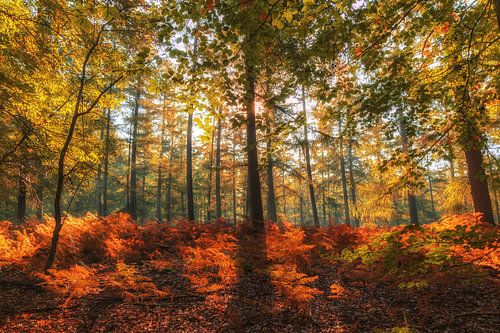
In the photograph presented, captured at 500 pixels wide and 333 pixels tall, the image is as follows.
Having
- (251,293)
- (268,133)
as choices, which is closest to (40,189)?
(251,293)

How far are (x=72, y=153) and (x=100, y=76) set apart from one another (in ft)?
6.75

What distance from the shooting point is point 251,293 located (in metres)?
5.67

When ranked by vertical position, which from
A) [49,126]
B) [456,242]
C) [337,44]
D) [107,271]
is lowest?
[107,271]

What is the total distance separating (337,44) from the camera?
293 cm

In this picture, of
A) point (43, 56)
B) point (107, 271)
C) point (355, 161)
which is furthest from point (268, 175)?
point (355, 161)

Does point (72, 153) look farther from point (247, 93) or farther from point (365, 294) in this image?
point (365, 294)

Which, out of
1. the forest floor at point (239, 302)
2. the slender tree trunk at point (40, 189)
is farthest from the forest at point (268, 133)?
the slender tree trunk at point (40, 189)

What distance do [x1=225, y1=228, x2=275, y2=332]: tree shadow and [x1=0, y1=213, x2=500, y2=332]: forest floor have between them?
0.02 meters

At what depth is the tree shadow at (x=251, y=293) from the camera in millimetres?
4500

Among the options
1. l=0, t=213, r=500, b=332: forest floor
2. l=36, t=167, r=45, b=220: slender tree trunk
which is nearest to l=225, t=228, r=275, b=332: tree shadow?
l=0, t=213, r=500, b=332: forest floor

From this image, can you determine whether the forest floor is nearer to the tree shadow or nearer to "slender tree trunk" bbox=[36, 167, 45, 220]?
the tree shadow

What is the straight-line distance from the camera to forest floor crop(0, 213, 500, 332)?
14.1 feet

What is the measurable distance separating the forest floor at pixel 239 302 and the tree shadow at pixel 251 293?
0.02 meters

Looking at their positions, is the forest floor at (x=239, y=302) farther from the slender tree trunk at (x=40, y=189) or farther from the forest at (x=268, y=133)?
the slender tree trunk at (x=40, y=189)
